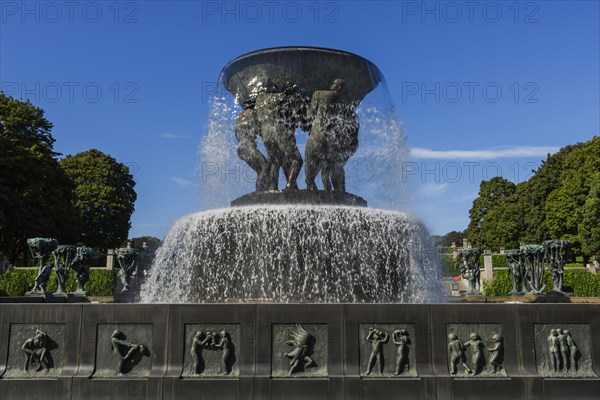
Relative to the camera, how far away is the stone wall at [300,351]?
6.86m

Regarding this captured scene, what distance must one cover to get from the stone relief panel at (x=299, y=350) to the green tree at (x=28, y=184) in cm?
3242

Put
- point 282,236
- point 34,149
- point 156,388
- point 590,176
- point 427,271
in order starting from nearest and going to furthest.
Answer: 1. point 156,388
2. point 282,236
3. point 427,271
4. point 34,149
5. point 590,176

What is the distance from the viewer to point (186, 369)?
6957 mm

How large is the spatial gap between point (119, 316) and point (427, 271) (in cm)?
736

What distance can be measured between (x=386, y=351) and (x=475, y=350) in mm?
1150

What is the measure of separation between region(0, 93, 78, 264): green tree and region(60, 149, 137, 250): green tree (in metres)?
18.0

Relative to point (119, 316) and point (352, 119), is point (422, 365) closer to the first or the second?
point (119, 316)

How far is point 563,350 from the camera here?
708 centimetres

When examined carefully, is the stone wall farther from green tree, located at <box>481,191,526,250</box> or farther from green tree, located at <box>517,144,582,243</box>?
green tree, located at <box>481,191,526,250</box>

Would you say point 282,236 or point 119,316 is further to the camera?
point 282,236

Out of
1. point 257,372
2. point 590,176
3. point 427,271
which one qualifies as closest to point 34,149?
point 427,271

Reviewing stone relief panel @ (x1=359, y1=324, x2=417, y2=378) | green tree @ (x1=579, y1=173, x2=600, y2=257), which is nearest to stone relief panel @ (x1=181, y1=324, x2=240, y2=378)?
stone relief panel @ (x1=359, y1=324, x2=417, y2=378)

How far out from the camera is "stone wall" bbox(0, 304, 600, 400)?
686 cm

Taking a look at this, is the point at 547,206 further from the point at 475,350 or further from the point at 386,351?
the point at 386,351
